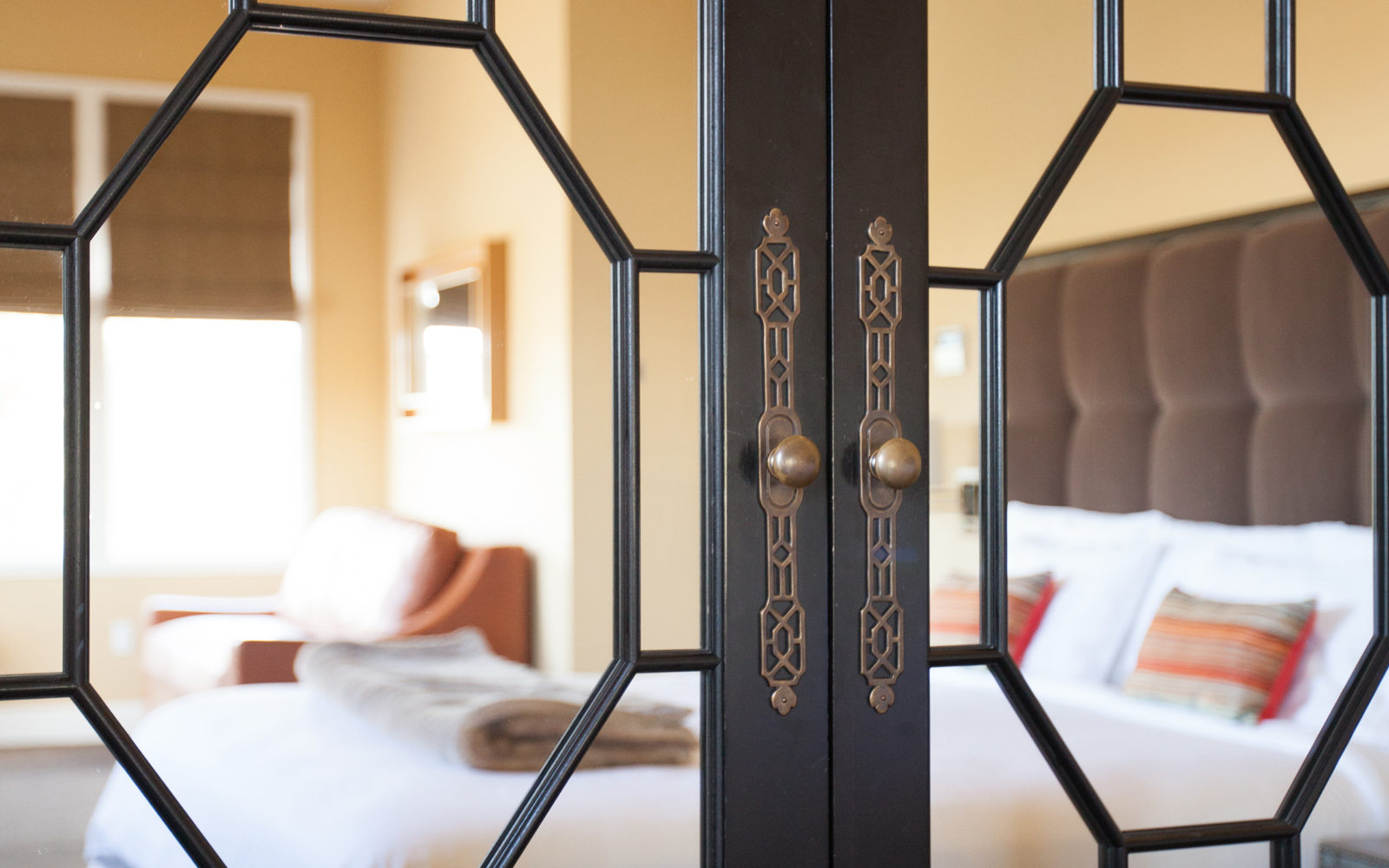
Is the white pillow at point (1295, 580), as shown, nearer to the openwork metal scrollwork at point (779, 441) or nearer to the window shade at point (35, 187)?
the openwork metal scrollwork at point (779, 441)

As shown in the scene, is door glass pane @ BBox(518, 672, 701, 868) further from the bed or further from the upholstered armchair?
the upholstered armchair

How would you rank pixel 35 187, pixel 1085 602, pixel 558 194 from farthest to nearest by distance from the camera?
pixel 1085 602 < pixel 558 194 < pixel 35 187

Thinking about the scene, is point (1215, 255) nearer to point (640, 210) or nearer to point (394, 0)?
point (640, 210)

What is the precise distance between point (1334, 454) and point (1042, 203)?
0.38 m

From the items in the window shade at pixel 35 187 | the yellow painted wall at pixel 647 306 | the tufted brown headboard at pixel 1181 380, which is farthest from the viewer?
the tufted brown headboard at pixel 1181 380

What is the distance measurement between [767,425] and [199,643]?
0.46 m

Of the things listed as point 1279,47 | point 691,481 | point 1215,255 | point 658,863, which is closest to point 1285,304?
point 1215,255

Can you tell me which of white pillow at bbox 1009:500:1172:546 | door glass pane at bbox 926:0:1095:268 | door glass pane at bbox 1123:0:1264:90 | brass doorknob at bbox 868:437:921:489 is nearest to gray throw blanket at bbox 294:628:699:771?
brass doorknob at bbox 868:437:921:489

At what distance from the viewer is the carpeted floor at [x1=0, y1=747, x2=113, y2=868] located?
2.64 feet

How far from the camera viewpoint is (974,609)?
1.01 metres

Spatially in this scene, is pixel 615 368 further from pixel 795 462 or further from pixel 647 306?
pixel 795 462

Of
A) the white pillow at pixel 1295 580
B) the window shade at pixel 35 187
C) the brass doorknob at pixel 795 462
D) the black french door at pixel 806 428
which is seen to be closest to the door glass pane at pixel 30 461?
the window shade at pixel 35 187

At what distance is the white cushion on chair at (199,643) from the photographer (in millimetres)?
815

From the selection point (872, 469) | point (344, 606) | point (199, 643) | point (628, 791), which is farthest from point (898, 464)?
point (199, 643)
